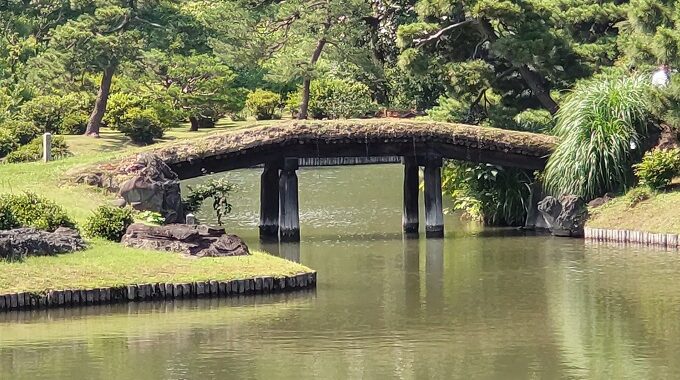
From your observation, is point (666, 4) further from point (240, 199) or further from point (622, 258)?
point (240, 199)

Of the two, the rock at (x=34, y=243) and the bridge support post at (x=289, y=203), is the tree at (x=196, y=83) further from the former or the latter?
the rock at (x=34, y=243)

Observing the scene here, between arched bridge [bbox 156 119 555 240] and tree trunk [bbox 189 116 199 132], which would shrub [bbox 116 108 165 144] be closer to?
tree trunk [bbox 189 116 199 132]

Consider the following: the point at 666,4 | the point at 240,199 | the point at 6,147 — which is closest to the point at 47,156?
the point at 240,199

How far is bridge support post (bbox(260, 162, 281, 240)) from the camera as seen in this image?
49.8 meters

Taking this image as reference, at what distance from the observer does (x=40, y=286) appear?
3297 centimetres

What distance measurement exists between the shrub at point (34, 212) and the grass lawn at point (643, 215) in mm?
16679

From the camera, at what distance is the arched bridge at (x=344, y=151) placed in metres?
47.3

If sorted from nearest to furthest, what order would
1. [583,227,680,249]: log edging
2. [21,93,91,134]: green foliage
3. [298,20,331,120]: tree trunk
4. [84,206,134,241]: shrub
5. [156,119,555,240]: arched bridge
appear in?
[84,206,134,241]: shrub → [583,227,680,249]: log edging → [156,119,555,240]: arched bridge → [21,93,91,134]: green foliage → [298,20,331,120]: tree trunk

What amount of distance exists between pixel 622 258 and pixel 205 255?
11935mm

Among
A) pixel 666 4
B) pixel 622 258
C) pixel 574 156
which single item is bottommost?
pixel 622 258

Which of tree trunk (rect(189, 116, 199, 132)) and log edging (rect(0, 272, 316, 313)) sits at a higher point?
tree trunk (rect(189, 116, 199, 132))

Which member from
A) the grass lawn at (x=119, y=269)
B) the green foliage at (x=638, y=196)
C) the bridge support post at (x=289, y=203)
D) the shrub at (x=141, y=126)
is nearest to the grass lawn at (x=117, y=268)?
the grass lawn at (x=119, y=269)

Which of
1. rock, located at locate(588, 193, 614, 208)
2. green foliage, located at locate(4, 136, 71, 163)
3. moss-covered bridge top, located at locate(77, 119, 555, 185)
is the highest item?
green foliage, located at locate(4, 136, 71, 163)

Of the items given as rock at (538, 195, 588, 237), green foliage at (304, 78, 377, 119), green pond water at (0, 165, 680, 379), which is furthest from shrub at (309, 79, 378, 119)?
green pond water at (0, 165, 680, 379)
